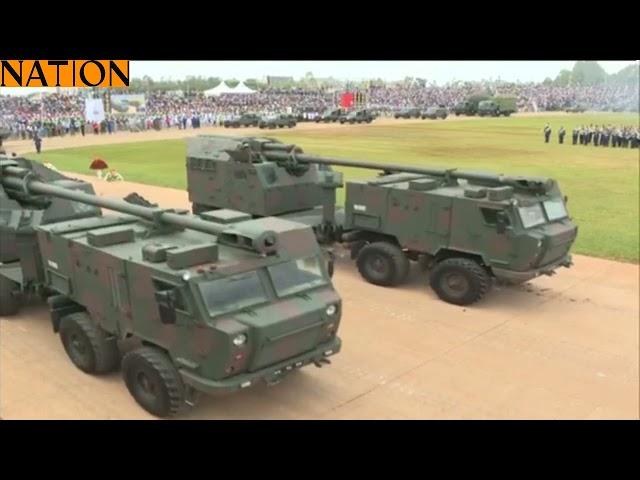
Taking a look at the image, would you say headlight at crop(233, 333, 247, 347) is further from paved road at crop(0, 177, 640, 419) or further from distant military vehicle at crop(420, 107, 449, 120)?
distant military vehicle at crop(420, 107, 449, 120)

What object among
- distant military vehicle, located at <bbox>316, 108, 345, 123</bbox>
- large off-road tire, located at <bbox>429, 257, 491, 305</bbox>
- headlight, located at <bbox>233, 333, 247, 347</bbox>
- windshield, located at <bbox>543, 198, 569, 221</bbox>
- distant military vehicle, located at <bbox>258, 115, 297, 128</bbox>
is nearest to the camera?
headlight, located at <bbox>233, 333, 247, 347</bbox>

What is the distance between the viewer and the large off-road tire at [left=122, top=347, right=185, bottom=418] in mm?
6910

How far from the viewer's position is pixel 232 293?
6875 millimetres

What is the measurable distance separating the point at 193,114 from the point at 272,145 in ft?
142

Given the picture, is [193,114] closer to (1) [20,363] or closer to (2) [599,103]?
(1) [20,363]

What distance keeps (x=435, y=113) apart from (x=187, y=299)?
33488 millimetres

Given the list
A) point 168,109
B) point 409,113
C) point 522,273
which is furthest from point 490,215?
point 168,109

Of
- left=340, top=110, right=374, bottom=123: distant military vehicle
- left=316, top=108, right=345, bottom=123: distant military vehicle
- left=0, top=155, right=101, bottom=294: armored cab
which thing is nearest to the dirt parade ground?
left=0, top=155, right=101, bottom=294: armored cab

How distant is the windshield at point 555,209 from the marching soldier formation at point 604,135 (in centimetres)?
118

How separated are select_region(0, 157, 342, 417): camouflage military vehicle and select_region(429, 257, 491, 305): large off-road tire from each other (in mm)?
3866

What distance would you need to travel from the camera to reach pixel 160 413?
7.07 m

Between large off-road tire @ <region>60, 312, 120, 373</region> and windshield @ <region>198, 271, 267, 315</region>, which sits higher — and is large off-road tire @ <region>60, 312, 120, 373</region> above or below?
below
